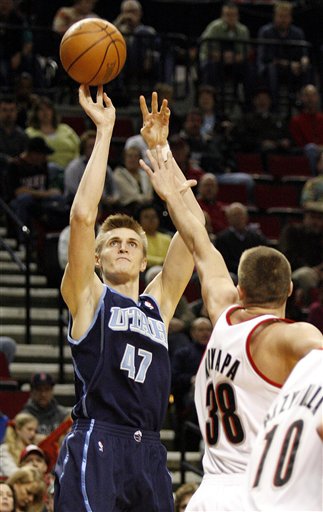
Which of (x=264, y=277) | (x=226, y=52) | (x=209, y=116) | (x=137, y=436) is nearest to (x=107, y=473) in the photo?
(x=137, y=436)

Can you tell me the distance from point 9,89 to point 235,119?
342 cm

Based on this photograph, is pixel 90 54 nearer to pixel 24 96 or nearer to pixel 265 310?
pixel 265 310

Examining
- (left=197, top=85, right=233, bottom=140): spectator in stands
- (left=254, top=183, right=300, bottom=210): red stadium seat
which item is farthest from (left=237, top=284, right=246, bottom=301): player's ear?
(left=197, top=85, right=233, bottom=140): spectator in stands

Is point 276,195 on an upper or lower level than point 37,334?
upper

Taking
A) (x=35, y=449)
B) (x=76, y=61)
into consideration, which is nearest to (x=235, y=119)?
(x=35, y=449)

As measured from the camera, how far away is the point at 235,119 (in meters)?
19.1

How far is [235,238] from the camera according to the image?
582 inches

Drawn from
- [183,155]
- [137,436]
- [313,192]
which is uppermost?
[183,155]

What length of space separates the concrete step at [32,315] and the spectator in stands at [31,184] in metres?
1.06

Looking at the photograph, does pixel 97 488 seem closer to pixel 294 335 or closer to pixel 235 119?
pixel 294 335

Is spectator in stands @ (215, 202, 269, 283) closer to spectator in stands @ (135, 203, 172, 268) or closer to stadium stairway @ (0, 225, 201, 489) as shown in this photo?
spectator in stands @ (135, 203, 172, 268)

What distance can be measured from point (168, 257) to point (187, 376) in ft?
→ 17.7

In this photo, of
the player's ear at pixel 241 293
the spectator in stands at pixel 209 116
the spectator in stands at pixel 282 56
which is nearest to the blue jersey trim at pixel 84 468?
the player's ear at pixel 241 293

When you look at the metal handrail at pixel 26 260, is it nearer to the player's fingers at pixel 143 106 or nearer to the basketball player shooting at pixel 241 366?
the player's fingers at pixel 143 106
